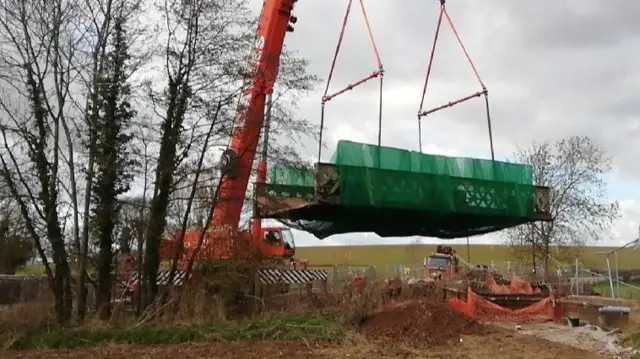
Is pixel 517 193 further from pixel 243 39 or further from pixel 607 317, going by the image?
pixel 243 39

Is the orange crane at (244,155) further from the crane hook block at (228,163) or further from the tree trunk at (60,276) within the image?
the tree trunk at (60,276)

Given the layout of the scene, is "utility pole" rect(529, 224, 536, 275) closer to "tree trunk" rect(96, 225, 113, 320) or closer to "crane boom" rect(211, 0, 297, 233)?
"crane boom" rect(211, 0, 297, 233)

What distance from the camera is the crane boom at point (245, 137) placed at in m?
20.3

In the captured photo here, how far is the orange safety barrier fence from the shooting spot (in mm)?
23641

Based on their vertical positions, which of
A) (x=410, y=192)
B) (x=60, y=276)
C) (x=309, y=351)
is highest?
(x=410, y=192)

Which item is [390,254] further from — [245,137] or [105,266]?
[105,266]

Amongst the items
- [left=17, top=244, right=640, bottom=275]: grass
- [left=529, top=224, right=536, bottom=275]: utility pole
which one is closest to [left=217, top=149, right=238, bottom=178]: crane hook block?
[left=529, top=224, right=536, bottom=275]: utility pole

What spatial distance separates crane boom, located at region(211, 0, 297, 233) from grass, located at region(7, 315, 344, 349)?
13.9 feet

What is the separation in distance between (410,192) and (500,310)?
6.48 meters

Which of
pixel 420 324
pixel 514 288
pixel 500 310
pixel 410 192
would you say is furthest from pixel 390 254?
pixel 420 324

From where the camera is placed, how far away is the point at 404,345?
1614 centimetres

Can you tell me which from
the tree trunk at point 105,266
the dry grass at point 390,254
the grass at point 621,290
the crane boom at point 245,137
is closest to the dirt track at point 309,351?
the tree trunk at point 105,266

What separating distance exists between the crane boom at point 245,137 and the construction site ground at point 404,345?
496cm

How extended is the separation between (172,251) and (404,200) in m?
6.50
